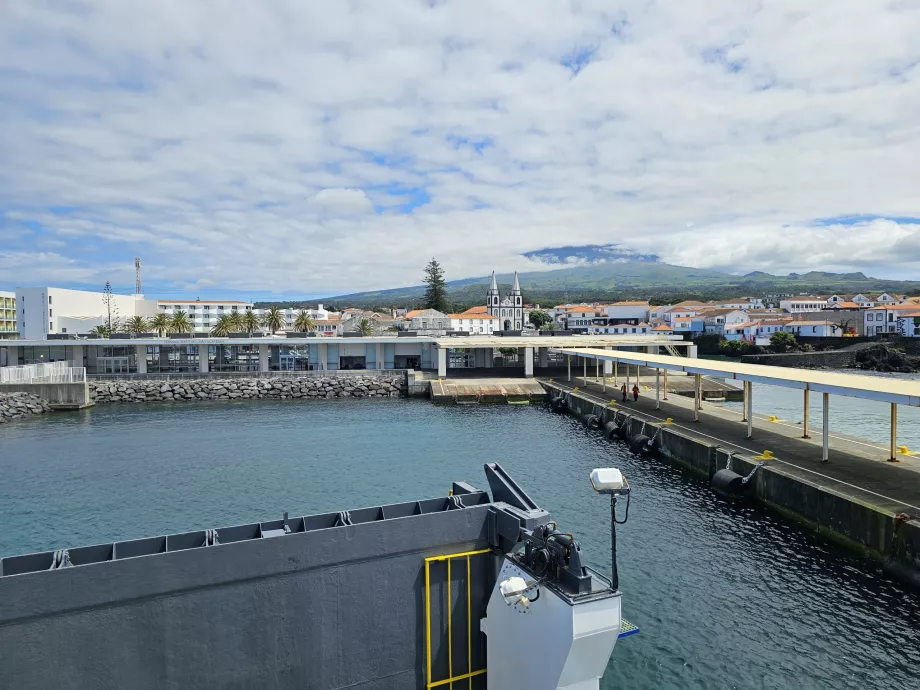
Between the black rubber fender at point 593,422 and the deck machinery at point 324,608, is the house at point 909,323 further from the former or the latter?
the deck machinery at point 324,608

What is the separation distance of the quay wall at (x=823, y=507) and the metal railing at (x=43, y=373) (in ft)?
141

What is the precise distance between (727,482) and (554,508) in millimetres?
5435

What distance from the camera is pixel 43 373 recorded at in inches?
1689

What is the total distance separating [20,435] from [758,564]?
34.4 m

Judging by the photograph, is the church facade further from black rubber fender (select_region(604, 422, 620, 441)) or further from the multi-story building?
black rubber fender (select_region(604, 422, 620, 441))

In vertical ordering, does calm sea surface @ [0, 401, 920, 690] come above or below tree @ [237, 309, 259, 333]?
below

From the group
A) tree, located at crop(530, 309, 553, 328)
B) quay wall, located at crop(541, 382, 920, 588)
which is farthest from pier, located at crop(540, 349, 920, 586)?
tree, located at crop(530, 309, 553, 328)

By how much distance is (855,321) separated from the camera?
95.9 m

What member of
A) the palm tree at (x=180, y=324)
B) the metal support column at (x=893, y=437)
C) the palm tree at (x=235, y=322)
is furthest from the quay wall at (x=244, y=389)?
the metal support column at (x=893, y=437)

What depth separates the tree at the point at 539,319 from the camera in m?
134

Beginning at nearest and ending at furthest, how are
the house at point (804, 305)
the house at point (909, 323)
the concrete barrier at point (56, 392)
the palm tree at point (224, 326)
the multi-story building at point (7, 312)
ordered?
1. the concrete barrier at point (56, 392)
2. the palm tree at point (224, 326)
3. the house at point (909, 323)
4. the multi-story building at point (7, 312)
5. the house at point (804, 305)

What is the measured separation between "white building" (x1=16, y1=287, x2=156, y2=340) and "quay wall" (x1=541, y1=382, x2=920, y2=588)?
256ft

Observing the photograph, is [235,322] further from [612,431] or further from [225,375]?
[612,431]

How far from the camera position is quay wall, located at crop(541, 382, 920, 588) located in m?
12.0
